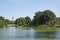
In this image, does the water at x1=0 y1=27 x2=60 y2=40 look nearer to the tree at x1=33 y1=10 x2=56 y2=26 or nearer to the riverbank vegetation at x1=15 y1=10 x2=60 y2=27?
the riverbank vegetation at x1=15 y1=10 x2=60 y2=27

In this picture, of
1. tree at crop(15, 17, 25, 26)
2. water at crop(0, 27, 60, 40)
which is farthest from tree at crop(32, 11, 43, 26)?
water at crop(0, 27, 60, 40)

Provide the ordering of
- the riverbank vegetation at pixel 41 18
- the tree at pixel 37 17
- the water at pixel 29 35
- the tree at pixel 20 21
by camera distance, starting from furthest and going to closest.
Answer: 1. the tree at pixel 20 21
2. the tree at pixel 37 17
3. the riverbank vegetation at pixel 41 18
4. the water at pixel 29 35

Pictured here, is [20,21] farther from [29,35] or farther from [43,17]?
[29,35]

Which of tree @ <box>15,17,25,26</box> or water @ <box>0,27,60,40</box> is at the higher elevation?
tree @ <box>15,17,25,26</box>

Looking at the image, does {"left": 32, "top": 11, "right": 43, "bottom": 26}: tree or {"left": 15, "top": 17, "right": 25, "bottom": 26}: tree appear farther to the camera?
{"left": 15, "top": 17, "right": 25, "bottom": 26}: tree

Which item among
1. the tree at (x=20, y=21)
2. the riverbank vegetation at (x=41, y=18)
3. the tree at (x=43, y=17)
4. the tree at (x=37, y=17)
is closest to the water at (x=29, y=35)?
the riverbank vegetation at (x=41, y=18)

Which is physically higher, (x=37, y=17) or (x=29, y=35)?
(x=37, y=17)

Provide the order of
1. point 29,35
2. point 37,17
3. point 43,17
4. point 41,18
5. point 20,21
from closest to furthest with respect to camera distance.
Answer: point 29,35 → point 43,17 → point 41,18 → point 37,17 → point 20,21

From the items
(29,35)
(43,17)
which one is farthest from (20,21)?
(29,35)

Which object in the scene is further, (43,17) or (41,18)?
(41,18)

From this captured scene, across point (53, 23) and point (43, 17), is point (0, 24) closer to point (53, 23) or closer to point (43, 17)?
point (43, 17)

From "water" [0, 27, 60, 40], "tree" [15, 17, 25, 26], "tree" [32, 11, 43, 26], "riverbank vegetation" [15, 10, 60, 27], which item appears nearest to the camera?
"water" [0, 27, 60, 40]

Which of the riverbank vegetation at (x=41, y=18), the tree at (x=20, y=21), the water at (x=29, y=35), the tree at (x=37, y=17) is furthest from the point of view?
the tree at (x=20, y=21)

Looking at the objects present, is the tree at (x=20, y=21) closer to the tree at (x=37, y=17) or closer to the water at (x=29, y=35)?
the tree at (x=37, y=17)
